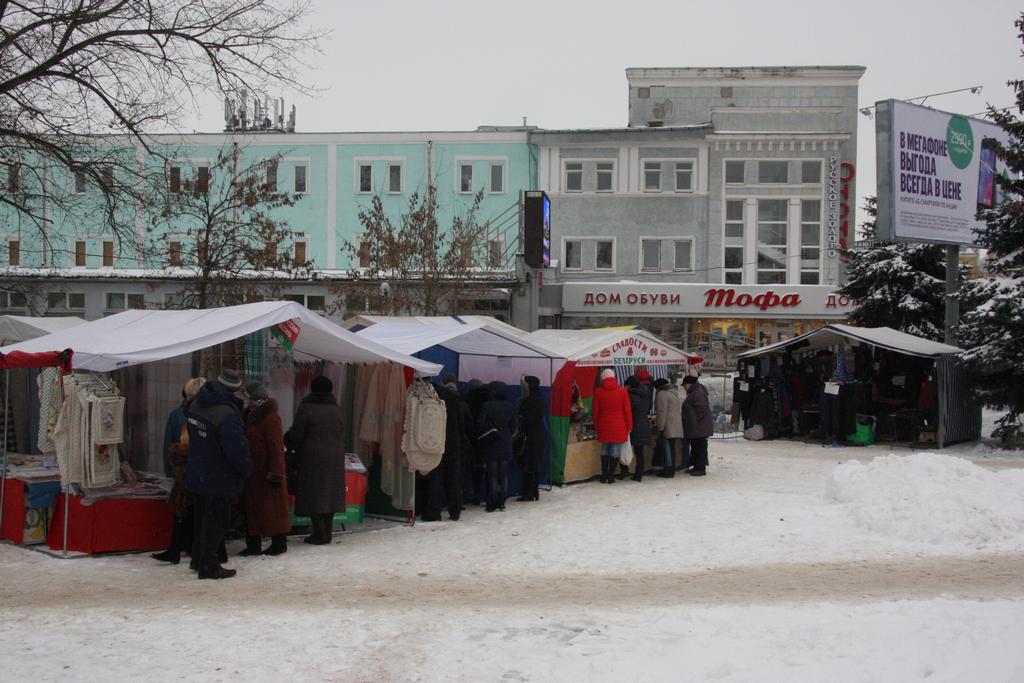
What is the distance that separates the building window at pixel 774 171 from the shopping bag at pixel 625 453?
27.9 m

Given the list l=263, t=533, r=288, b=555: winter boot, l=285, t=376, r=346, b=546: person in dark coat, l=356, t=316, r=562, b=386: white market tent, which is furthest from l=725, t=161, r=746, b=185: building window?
l=263, t=533, r=288, b=555: winter boot

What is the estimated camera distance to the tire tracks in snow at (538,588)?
25.5 feet

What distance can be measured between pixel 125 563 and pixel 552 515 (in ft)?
16.3

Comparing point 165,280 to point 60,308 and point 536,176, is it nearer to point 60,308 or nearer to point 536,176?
point 60,308

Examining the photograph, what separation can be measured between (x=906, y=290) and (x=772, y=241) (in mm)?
14178

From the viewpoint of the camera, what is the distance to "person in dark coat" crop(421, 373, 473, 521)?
11.4m

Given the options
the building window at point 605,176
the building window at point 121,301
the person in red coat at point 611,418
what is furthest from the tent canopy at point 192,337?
the building window at point 605,176

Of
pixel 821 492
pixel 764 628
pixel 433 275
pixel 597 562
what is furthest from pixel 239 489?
pixel 433 275

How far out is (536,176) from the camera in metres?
40.8

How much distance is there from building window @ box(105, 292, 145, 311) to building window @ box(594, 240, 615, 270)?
17774 mm

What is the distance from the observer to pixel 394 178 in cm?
4147

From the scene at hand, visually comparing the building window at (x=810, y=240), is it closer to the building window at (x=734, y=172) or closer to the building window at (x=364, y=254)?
the building window at (x=734, y=172)

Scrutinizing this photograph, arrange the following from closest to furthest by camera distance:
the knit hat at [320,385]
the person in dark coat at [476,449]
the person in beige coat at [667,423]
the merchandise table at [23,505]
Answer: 1. the merchandise table at [23,505]
2. the knit hat at [320,385]
3. the person in dark coat at [476,449]
4. the person in beige coat at [667,423]

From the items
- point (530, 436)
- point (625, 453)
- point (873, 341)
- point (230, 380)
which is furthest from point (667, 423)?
point (230, 380)
